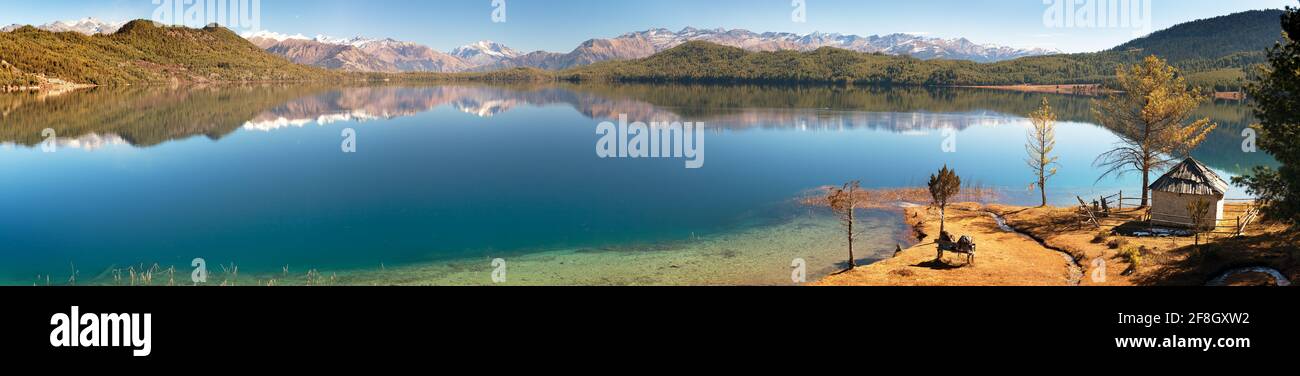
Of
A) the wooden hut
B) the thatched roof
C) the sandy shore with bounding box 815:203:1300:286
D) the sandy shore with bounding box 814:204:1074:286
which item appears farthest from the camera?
the thatched roof

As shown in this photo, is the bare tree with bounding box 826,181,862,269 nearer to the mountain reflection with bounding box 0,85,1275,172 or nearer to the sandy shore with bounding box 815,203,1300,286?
the sandy shore with bounding box 815,203,1300,286

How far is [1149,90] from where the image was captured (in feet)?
169

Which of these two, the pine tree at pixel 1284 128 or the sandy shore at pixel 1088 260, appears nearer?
the pine tree at pixel 1284 128

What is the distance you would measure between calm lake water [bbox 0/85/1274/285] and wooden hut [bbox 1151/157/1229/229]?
1436 cm

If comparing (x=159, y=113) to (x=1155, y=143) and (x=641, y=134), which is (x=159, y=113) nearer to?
(x=641, y=134)

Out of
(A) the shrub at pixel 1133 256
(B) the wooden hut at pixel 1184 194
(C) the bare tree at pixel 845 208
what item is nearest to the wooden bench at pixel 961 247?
(C) the bare tree at pixel 845 208

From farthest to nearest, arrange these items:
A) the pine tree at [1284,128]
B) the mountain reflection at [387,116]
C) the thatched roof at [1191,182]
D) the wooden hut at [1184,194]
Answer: the mountain reflection at [387,116] < the thatched roof at [1191,182] < the wooden hut at [1184,194] < the pine tree at [1284,128]

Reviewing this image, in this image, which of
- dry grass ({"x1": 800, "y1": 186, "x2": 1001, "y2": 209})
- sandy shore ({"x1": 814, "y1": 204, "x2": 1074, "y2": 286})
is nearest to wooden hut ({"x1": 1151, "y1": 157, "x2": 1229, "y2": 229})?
sandy shore ({"x1": 814, "y1": 204, "x2": 1074, "y2": 286})

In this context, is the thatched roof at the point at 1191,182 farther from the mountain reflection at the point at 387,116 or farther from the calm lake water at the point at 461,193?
the mountain reflection at the point at 387,116

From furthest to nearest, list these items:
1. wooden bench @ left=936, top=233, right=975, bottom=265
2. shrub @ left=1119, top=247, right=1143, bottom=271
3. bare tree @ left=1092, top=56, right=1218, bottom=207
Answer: bare tree @ left=1092, top=56, right=1218, bottom=207 → wooden bench @ left=936, top=233, right=975, bottom=265 → shrub @ left=1119, top=247, right=1143, bottom=271

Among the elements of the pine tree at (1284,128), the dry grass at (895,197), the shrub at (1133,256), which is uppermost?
the pine tree at (1284,128)

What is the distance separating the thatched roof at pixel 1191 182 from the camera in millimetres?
41438

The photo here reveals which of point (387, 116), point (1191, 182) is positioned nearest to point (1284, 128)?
point (1191, 182)

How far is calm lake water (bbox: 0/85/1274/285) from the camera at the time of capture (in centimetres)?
4022
